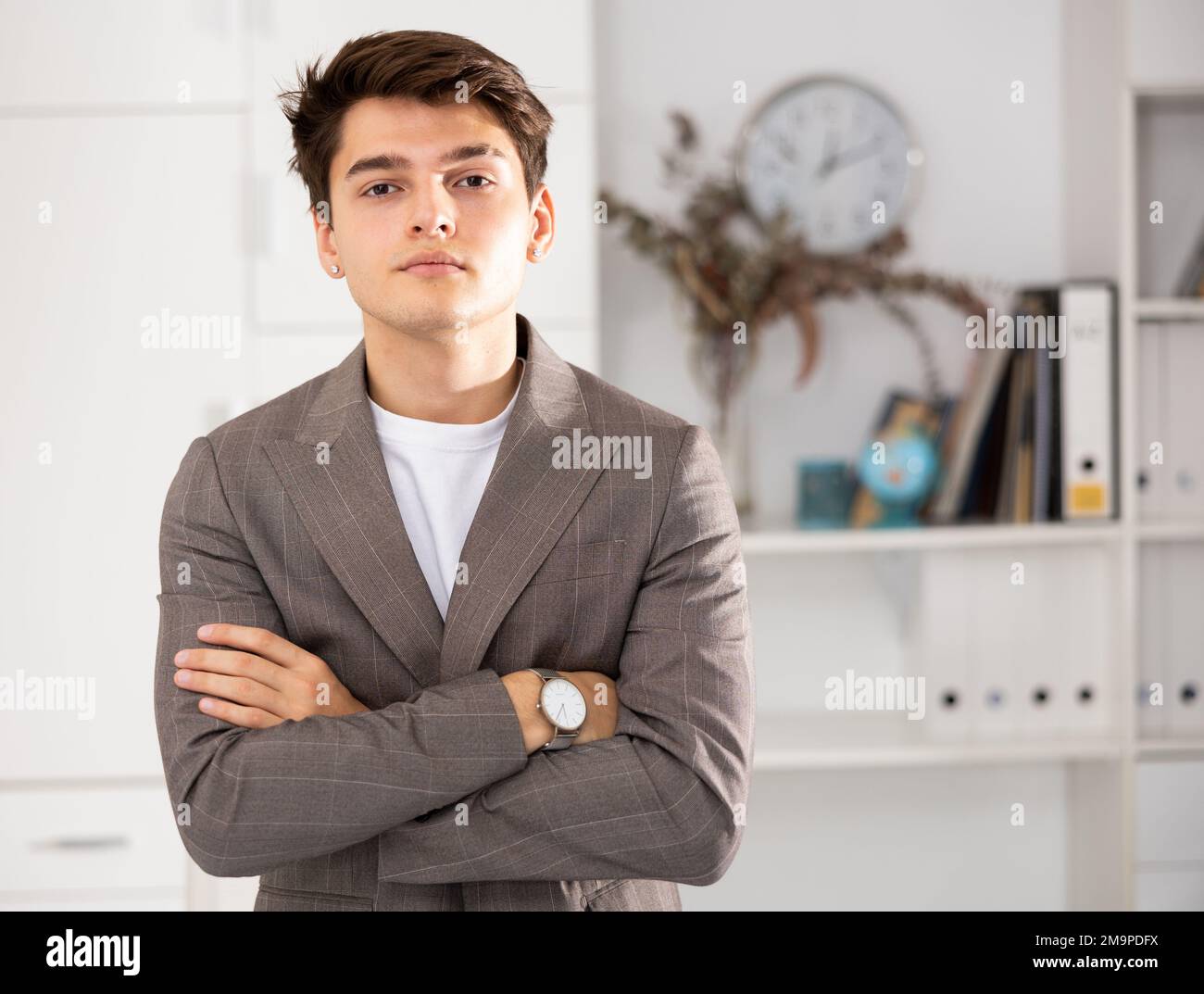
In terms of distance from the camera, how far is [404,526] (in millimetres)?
1268

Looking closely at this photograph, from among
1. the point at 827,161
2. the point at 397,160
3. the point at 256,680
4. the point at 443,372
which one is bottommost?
the point at 256,680


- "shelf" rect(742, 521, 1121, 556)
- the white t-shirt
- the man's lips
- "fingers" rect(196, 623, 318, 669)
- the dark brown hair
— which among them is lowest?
"fingers" rect(196, 623, 318, 669)

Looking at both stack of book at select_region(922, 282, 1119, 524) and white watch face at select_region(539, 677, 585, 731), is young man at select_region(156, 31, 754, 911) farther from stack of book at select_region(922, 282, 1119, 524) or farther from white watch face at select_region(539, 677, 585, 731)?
stack of book at select_region(922, 282, 1119, 524)

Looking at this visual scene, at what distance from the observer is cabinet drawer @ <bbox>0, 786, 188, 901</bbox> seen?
2111 millimetres

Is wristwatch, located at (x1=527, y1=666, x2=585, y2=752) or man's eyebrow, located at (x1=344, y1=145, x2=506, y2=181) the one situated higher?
man's eyebrow, located at (x1=344, y1=145, x2=506, y2=181)

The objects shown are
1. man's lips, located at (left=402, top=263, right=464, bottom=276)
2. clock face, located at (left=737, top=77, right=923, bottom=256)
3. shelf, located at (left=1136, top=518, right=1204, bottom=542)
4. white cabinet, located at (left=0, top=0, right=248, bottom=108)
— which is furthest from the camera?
clock face, located at (left=737, top=77, right=923, bottom=256)

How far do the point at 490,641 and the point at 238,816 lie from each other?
0.99 feet

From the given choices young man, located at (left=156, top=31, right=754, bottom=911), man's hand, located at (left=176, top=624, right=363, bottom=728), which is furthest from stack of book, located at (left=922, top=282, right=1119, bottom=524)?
man's hand, located at (left=176, top=624, right=363, bottom=728)

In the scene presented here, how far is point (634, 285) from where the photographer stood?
2.38m

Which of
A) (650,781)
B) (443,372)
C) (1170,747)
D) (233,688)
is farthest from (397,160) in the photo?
(1170,747)

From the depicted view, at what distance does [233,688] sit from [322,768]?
132mm

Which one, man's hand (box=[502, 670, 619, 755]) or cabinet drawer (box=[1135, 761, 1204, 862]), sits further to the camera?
cabinet drawer (box=[1135, 761, 1204, 862])

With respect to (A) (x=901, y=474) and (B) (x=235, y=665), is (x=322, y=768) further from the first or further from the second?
(A) (x=901, y=474)

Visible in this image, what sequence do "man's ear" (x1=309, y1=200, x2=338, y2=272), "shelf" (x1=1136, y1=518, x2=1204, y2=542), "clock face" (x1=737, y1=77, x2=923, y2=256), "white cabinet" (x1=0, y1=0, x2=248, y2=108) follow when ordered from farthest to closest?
1. "clock face" (x1=737, y1=77, x2=923, y2=256)
2. "shelf" (x1=1136, y1=518, x2=1204, y2=542)
3. "white cabinet" (x1=0, y1=0, x2=248, y2=108)
4. "man's ear" (x1=309, y1=200, x2=338, y2=272)
